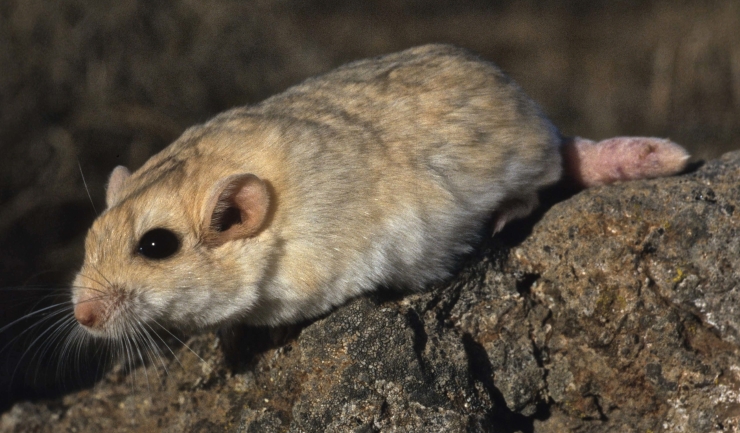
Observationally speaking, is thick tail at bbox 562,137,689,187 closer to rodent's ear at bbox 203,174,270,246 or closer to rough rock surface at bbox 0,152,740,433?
rough rock surface at bbox 0,152,740,433

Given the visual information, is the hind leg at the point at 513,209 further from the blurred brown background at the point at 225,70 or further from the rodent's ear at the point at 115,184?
the blurred brown background at the point at 225,70

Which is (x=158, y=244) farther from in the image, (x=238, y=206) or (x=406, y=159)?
(x=406, y=159)

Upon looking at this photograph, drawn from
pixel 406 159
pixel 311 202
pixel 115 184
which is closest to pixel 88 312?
pixel 115 184

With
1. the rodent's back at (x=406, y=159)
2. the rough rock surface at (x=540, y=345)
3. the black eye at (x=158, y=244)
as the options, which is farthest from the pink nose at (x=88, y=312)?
the rodent's back at (x=406, y=159)

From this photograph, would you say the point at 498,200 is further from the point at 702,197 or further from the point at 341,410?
the point at 341,410

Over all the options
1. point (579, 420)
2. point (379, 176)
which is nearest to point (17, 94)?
point (379, 176)

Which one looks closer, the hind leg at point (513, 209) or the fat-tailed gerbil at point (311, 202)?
the fat-tailed gerbil at point (311, 202)

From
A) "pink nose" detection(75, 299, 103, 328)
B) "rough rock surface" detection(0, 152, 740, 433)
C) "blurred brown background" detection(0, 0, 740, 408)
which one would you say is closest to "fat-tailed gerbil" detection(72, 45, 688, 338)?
"pink nose" detection(75, 299, 103, 328)
